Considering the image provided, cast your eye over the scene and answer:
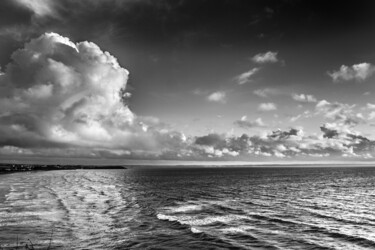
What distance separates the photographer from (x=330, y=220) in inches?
1645

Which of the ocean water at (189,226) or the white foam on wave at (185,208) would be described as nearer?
the ocean water at (189,226)

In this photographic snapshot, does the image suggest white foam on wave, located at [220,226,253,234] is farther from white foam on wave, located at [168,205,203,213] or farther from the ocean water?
white foam on wave, located at [168,205,203,213]

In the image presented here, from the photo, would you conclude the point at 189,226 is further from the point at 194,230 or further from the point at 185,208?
the point at 185,208

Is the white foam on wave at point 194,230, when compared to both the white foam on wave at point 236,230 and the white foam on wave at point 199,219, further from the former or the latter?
the white foam on wave at point 236,230

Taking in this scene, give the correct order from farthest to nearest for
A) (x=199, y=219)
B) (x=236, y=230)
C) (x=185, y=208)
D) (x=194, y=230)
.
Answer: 1. (x=185, y=208)
2. (x=199, y=219)
3. (x=236, y=230)
4. (x=194, y=230)

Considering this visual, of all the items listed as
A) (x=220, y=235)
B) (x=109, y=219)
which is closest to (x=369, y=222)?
(x=220, y=235)

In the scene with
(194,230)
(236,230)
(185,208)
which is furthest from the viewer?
(185,208)

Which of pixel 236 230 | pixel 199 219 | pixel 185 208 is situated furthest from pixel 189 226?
pixel 185 208

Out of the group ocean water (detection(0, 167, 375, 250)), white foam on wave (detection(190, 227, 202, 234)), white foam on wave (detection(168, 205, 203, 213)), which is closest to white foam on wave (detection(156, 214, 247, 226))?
ocean water (detection(0, 167, 375, 250))

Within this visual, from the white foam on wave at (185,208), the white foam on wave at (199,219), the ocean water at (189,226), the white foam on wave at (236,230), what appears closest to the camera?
the ocean water at (189,226)

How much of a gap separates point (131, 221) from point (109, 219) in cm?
350

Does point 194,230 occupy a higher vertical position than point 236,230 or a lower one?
higher

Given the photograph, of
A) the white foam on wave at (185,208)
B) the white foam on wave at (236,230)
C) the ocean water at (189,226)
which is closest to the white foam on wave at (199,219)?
the ocean water at (189,226)

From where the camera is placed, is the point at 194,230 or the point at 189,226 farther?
the point at 189,226
